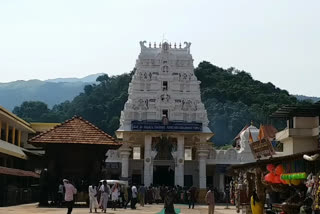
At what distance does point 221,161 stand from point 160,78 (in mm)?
9108

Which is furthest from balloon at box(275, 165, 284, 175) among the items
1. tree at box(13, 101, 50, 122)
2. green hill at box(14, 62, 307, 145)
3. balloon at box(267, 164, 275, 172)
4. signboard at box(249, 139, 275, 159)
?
tree at box(13, 101, 50, 122)

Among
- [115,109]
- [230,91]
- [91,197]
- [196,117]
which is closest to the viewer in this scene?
[91,197]

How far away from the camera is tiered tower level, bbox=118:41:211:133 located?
4759cm

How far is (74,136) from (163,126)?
62.2 feet

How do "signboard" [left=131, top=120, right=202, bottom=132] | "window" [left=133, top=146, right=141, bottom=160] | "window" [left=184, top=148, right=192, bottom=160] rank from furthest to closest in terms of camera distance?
"window" [left=184, top=148, right=192, bottom=160] → "window" [left=133, top=146, right=141, bottom=160] → "signboard" [left=131, top=120, right=202, bottom=132]

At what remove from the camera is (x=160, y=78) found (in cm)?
4938

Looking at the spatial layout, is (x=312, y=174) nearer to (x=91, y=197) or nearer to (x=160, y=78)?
(x=91, y=197)

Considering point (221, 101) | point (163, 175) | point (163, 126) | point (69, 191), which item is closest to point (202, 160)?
point (163, 126)

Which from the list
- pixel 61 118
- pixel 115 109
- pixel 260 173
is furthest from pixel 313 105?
pixel 61 118

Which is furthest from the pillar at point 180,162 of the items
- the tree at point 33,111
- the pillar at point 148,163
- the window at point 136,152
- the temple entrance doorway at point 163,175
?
the tree at point 33,111

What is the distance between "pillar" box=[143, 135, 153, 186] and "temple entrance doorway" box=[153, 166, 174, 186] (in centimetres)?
359

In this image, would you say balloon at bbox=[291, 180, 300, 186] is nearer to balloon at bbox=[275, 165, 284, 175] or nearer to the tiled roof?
balloon at bbox=[275, 165, 284, 175]

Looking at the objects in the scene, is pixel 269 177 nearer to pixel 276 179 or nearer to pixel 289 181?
pixel 276 179

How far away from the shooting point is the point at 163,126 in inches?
1831
